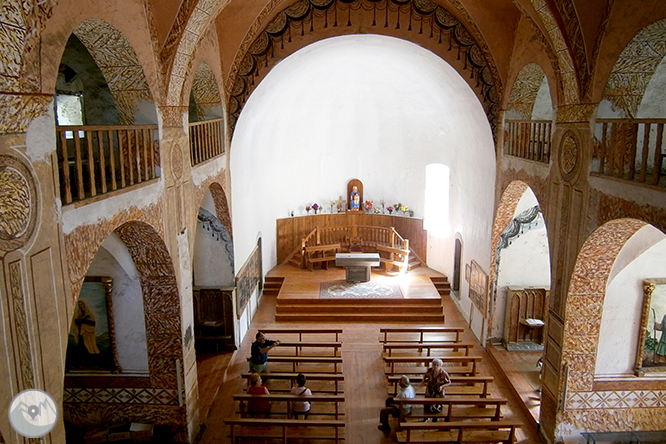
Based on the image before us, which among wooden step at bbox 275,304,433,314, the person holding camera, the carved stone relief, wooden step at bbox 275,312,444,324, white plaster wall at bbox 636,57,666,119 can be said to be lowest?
wooden step at bbox 275,312,444,324

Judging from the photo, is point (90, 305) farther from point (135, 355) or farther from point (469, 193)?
point (469, 193)

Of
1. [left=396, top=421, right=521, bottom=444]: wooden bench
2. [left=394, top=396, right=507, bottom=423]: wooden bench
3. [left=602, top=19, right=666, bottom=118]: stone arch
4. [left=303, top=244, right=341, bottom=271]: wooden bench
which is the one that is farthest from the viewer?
[left=303, top=244, right=341, bottom=271]: wooden bench

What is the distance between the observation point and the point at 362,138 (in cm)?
1928

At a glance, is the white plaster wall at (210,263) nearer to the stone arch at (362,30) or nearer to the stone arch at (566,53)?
the stone arch at (362,30)

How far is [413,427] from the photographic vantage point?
26.6ft

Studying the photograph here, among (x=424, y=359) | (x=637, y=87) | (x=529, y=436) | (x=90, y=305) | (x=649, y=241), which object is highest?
(x=637, y=87)

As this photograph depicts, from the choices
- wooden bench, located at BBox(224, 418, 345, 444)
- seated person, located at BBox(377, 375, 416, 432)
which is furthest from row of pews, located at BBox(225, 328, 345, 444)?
seated person, located at BBox(377, 375, 416, 432)

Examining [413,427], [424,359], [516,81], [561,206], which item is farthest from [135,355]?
[516,81]

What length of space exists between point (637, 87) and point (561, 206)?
2.11 metres

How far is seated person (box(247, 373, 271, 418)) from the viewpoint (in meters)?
9.05

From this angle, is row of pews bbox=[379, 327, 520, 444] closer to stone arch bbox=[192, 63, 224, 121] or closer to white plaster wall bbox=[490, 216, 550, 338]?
white plaster wall bbox=[490, 216, 550, 338]

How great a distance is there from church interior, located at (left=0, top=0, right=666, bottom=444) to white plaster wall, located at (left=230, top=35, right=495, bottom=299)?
0.17 metres

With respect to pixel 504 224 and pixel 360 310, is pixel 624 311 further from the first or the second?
pixel 360 310

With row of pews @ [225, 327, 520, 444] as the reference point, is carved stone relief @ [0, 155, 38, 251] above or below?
above
